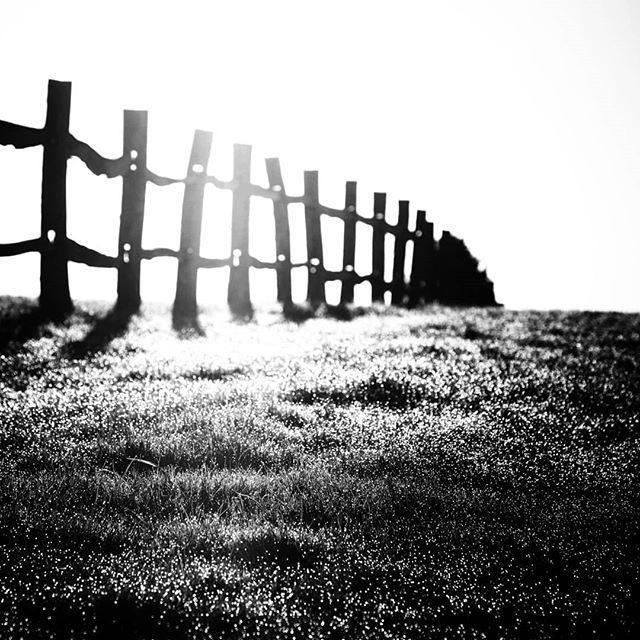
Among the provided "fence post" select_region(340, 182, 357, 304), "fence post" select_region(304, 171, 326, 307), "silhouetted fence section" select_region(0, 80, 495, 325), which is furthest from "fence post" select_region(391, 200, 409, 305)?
"fence post" select_region(304, 171, 326, 307)

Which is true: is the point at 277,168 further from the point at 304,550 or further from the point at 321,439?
the point at 304,550

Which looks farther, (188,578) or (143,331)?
(143,331)

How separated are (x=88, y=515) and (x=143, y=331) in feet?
17.2

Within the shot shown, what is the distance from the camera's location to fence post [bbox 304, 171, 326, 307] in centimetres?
1439

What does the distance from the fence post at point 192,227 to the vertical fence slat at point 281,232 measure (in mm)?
2197

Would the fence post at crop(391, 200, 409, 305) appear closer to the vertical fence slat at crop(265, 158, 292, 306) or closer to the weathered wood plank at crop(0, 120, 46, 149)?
the vertical fence slat at crop(265, 158, 292, 306)

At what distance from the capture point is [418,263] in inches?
704

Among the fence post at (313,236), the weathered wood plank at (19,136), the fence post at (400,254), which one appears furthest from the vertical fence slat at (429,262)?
the weathered wood plank at (19,136)

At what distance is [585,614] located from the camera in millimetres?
2965

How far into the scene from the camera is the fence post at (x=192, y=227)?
11062 millimetres

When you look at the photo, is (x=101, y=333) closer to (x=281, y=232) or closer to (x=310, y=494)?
(x=310, y=494)

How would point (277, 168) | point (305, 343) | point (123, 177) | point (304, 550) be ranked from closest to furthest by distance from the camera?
Answer: point (304, 550) → point (305, 343) → point (123, 177) → point (277, 168)

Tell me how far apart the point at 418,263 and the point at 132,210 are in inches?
355

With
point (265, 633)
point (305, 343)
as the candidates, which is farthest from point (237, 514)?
point (305, 343)
